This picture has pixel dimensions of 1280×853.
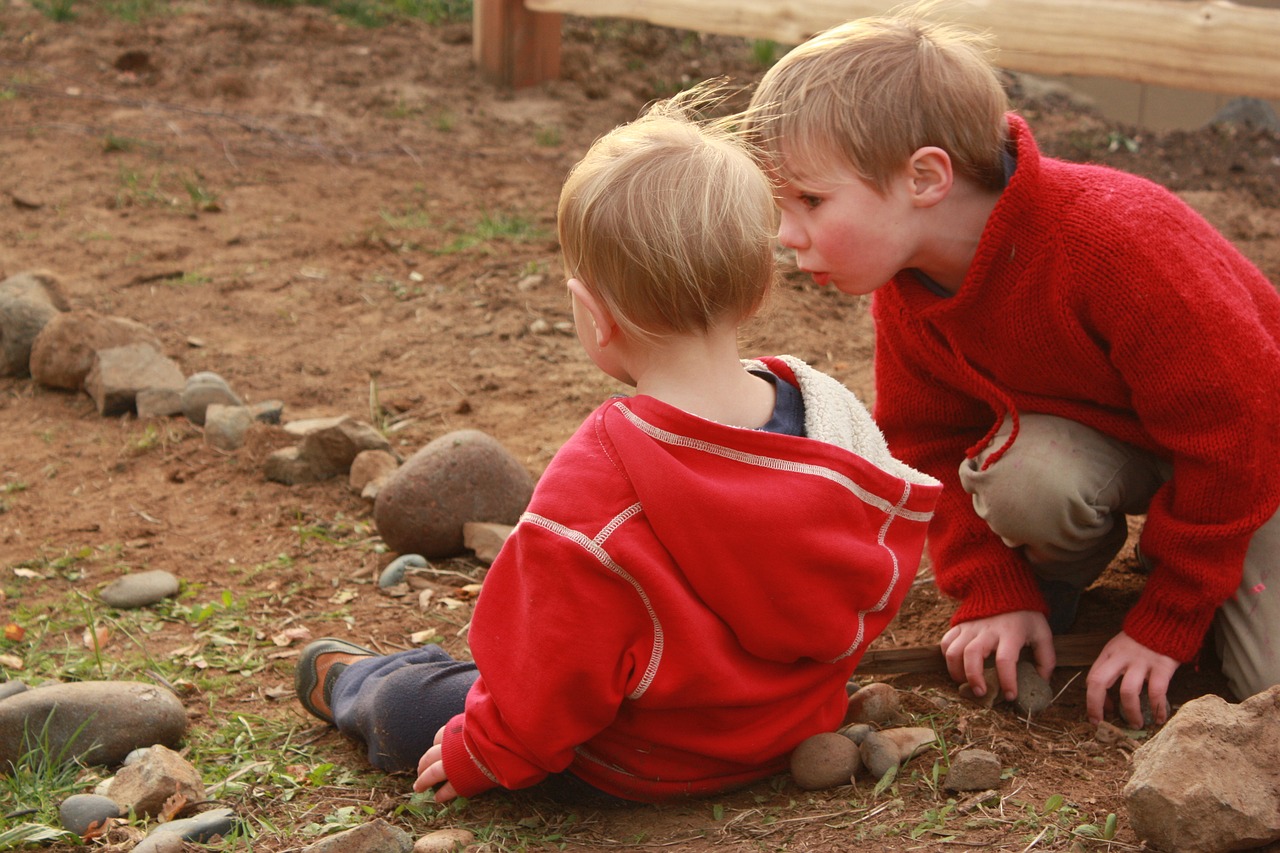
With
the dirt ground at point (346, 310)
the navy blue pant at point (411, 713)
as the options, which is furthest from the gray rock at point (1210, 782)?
the navy blue pant at point (411, 713)

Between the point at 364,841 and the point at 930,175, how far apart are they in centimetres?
148

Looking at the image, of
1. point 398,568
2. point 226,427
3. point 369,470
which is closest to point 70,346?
point 226,427

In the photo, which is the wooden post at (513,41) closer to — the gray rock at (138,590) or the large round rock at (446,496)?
the large round rock at (446,496)

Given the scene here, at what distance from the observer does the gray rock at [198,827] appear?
200 centimetres

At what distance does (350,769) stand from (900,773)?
102cm

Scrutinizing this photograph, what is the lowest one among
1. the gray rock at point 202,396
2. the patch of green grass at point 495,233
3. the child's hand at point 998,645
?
the gray rock at point 202,396

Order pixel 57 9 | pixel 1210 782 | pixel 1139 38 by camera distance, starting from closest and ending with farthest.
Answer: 1. pixel 1210 782
2. pixel 1139 38
3. pixel 57 9

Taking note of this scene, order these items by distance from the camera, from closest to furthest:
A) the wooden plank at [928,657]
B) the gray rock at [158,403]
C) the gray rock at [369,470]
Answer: the wooden plank at [928,657], the gray rock at [369,470], the gray rock at [158,403]

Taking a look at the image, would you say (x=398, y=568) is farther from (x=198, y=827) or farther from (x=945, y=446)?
(x=945, y=446)

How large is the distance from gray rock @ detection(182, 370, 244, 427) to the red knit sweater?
7.62 ft

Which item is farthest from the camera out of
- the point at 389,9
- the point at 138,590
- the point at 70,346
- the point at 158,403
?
the point at 389,9

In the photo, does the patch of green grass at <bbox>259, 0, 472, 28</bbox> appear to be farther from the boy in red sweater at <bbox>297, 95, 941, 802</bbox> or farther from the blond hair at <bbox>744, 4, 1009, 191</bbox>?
the boy in red sweater at <bbox>297, 95, 941, 802</bbox>

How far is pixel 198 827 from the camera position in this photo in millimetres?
2023

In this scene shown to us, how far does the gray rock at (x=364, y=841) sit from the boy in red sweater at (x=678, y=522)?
18cm
